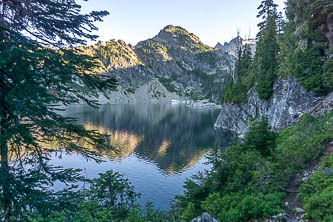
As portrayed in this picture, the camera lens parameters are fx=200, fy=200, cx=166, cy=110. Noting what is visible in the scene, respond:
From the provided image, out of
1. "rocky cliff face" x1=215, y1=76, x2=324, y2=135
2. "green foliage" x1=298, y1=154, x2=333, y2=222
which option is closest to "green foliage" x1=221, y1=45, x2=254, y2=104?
"rocky cliff face" x1=215, y1=76, x2=324, y2=135

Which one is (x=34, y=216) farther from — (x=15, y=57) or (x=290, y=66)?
(x=290, y=66)

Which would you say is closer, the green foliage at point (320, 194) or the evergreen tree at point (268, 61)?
the green foliage at point (320, 194)

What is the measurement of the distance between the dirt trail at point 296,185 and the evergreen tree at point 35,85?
8.41 meters

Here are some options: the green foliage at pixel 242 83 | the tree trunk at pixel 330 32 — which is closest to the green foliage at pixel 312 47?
the tree trunk at pixel 330 32

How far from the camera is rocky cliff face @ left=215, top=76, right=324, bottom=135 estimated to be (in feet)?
95.2

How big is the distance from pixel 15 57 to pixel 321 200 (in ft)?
36.3

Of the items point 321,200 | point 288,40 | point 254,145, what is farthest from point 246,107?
point 321,200

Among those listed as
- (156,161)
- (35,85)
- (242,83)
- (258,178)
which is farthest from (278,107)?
(35,85)

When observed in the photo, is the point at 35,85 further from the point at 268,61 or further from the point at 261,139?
the point at 268,61

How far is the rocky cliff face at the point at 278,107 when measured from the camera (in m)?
29.0

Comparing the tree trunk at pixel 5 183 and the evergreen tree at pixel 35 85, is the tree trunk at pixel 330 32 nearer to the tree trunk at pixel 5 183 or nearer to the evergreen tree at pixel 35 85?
the evergreen tree at pixel 35 85

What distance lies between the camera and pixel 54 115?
25.4 ft

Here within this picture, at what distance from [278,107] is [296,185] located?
30937 mm

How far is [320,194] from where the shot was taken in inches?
300
